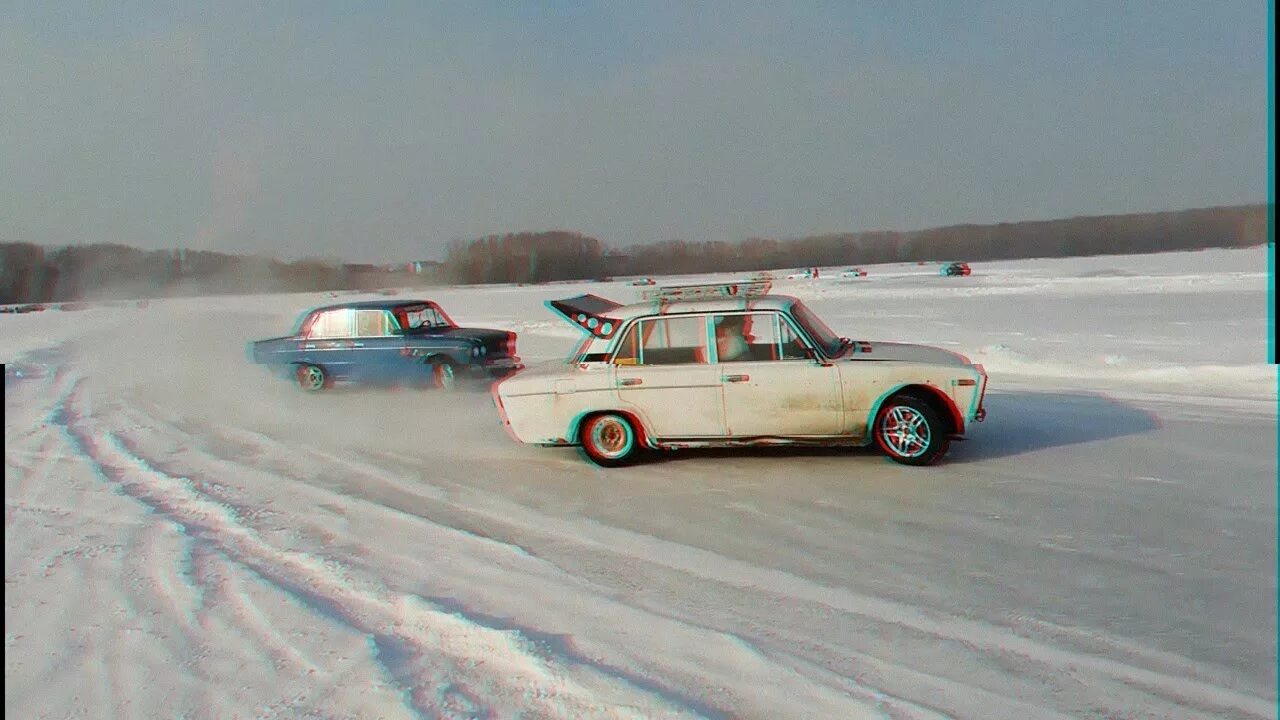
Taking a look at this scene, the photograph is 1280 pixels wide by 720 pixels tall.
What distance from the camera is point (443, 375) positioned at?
13.4m

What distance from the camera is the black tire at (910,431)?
7.38 meters

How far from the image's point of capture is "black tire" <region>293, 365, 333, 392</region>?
14.2 metres

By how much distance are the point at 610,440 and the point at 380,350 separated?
22.3ft

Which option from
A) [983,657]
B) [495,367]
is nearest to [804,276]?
[495,367]

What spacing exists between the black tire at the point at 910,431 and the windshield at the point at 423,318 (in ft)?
28.2

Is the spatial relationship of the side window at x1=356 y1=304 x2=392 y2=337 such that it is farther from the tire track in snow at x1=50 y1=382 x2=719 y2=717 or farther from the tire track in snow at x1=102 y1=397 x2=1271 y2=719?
the tire track in snow at x1=102 y1=397 x2=1271 y2=719

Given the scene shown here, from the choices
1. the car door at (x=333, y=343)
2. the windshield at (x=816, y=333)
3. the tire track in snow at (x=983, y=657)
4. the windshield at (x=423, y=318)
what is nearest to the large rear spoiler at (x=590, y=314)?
the windshield at (x=816, y=333)

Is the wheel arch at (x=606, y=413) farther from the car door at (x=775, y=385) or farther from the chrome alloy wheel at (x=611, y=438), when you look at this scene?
the car door at (x=775, y=385)

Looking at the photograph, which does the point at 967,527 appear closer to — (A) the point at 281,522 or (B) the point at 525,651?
(B) the point at 525,651

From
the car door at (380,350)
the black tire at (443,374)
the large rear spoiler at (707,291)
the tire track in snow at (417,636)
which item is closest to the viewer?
the tire track in snow at (417,636)

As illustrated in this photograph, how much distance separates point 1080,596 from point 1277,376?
898cm

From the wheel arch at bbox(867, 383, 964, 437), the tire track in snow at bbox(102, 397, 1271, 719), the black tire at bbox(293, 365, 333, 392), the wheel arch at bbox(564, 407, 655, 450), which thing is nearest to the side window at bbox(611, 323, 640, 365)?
the wheel arch at bbox(564, 407, 655, 450)

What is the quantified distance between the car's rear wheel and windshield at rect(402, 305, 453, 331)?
2.99ft

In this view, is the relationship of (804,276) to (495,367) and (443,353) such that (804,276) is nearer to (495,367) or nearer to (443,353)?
(495,367)
